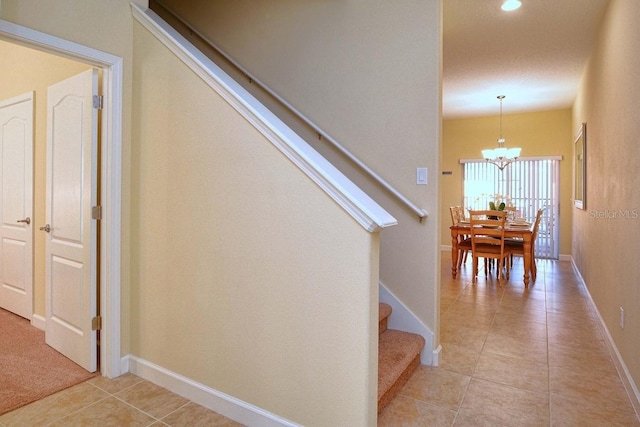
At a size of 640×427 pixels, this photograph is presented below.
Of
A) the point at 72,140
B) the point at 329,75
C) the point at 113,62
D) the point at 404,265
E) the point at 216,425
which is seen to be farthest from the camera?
the point at 329,75

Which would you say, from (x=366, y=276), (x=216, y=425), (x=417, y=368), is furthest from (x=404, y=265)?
(x=216, y=425)

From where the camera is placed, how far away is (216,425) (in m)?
1.95

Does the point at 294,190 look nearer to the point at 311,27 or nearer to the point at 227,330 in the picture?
the point at 227,330

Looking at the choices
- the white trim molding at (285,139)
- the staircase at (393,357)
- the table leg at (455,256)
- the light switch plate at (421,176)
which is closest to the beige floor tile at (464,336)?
the staircase at (393,357)

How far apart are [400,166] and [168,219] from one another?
60.5 inches

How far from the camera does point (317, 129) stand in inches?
117

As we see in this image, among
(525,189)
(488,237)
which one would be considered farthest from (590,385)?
(525,189)

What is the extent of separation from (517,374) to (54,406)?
2736 millimetres

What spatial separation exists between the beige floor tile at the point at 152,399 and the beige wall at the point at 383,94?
1538 mm

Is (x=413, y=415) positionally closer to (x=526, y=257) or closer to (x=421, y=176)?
(x=421, y=176)

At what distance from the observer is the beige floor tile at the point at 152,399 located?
2080 millimetres

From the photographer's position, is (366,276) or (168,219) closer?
(366,276)

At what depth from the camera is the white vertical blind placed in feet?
24.1

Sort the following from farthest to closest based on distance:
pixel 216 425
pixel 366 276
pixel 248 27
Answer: pixel 248 27 < pixel 216 425 < pixel 366 276
